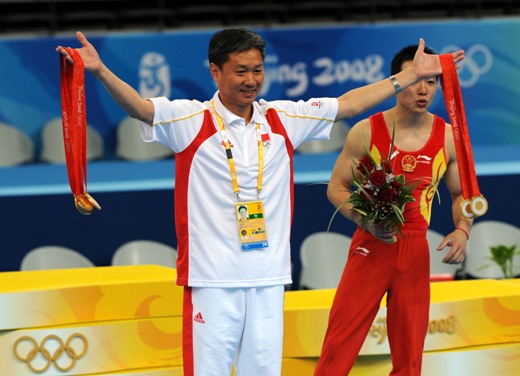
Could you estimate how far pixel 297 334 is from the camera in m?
5.02

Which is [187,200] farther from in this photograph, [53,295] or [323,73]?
[323,73]

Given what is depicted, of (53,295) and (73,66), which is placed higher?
(73,66)

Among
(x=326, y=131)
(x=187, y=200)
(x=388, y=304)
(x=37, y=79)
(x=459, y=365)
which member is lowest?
(x=459, y=365)

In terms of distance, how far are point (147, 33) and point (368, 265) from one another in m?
6.79

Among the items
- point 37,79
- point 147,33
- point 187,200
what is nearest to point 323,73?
point 147,33

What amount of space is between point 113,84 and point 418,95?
1.54m

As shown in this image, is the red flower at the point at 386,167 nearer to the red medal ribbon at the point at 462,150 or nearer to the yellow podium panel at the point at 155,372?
the red medal ribbon at the point at 462,150

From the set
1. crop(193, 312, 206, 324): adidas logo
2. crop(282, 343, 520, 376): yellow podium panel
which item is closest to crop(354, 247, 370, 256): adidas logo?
crop(282, 343, 520, 376): yellow podium panel

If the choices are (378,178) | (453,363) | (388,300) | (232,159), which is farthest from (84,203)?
(453,363)

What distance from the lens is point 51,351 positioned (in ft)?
15.8

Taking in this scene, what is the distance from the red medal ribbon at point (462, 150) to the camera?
4.20m

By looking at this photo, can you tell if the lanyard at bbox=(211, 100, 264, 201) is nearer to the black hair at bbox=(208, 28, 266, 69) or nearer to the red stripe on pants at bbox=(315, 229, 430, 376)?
the black hair at bbox=(208, 28, 266, 69)

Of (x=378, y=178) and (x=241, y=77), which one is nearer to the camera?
(x=241, y=77)

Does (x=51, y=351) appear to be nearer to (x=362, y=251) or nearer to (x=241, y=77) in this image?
(x=362, y=251)
